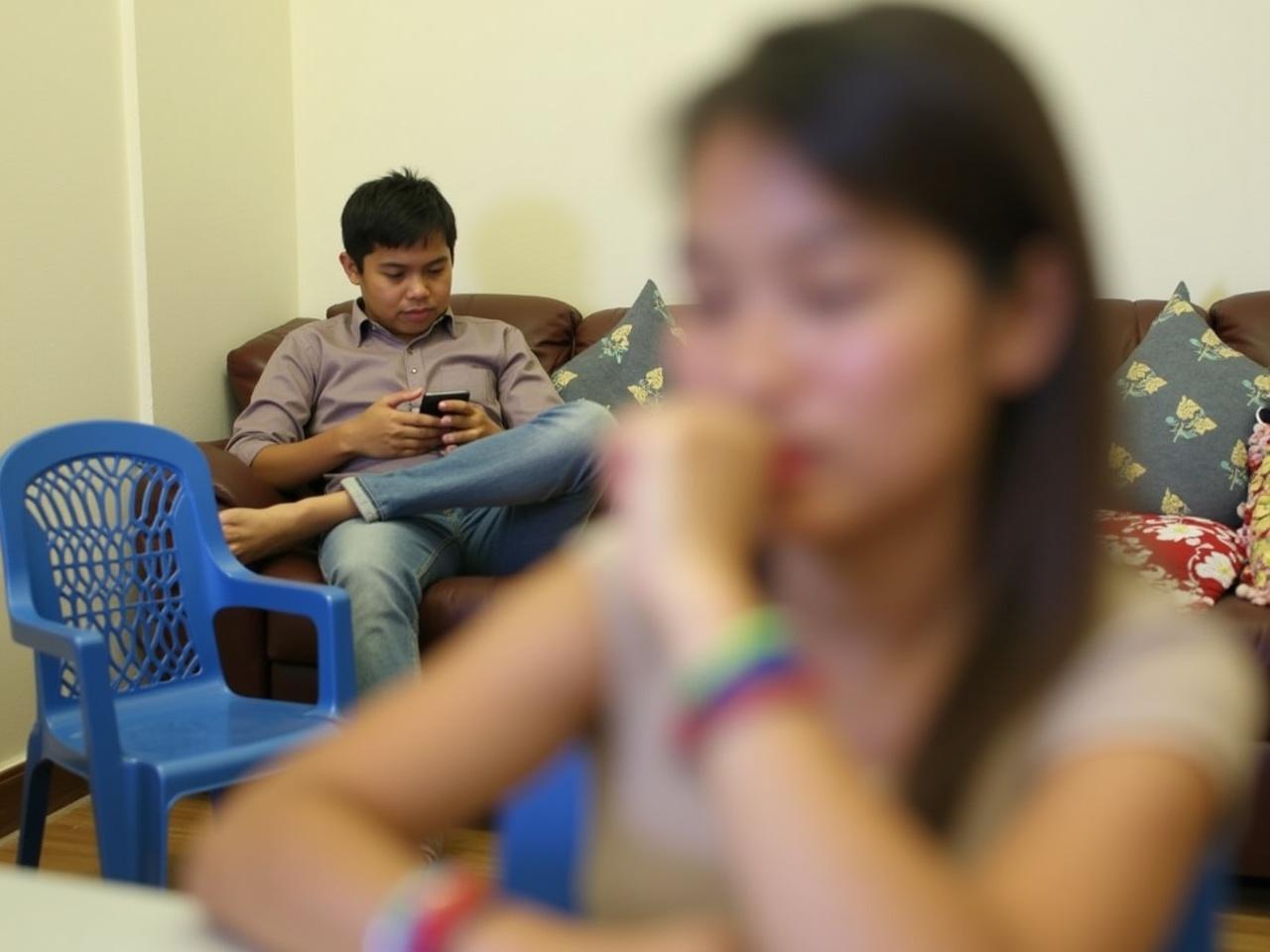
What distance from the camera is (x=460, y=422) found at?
253 cm

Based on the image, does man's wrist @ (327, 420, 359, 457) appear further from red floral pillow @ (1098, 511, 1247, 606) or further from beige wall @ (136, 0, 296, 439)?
red floral pillow @ (1098, 511, 1247, 606)

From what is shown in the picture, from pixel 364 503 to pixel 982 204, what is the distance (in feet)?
6.15

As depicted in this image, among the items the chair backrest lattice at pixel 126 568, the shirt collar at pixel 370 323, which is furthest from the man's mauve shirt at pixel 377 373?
the chair backrest lattice at pixel 126 568

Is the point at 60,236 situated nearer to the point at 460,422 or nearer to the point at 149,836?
the point at 460,422

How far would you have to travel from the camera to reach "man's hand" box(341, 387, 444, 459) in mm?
2480

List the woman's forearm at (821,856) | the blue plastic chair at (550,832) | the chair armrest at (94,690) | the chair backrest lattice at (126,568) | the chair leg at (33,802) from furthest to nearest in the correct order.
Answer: the chair backrest lattice at (126,568) → the chair leg at (33,802) → the chair armrest at (94,690) → the blue plastic chair at (550,832) → the woman's forearm at (821,856)

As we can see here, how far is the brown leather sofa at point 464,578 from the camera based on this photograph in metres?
2.04

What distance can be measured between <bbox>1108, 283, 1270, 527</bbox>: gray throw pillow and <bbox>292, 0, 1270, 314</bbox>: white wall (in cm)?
42

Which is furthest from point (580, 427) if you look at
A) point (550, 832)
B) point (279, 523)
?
point (550, 832)

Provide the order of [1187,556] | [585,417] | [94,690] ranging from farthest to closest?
[585,417], [1187,556], [94,690]

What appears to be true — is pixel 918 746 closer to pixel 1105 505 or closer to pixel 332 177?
pixel 1105 505

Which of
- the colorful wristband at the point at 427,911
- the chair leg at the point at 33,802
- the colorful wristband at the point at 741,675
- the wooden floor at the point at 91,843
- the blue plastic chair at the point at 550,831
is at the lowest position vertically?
the wooden floor at the point at 91,843

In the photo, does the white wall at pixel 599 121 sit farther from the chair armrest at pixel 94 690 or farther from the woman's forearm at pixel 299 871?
the woman's forearm at pixel 299 871

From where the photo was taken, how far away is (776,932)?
0.47m
